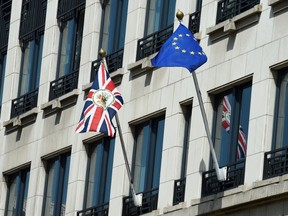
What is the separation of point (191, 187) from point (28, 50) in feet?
45.0

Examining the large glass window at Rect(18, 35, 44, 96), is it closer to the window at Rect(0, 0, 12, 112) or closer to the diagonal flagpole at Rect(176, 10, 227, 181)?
the window at Rect(0, 0, 12, 112)

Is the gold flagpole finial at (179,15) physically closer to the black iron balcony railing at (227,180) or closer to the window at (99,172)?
the black iron balcony railing at (227,180)

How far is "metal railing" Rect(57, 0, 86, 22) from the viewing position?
51.2m

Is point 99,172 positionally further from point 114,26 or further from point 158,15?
Answer: point 158,15

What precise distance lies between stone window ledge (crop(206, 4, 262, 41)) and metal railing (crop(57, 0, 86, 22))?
9.19 meters

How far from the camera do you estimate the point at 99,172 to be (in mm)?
47812

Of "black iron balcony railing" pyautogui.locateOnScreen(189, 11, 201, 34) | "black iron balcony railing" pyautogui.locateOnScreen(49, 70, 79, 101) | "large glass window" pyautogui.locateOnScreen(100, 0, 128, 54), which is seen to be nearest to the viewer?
"black iron balcony railing" pyautogui.locateOnScreen(189, 11, 201, 34)

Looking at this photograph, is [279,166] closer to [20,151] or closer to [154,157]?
[154,157]

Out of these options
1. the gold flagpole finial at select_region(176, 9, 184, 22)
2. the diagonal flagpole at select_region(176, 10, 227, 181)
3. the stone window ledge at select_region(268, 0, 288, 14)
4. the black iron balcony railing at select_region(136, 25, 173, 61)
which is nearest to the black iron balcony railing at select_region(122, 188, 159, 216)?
the diagonal flagpole at select_region(176, 10, 227, 181)

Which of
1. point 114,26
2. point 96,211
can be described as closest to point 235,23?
point 114,26

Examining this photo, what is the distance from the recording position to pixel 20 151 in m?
52.7

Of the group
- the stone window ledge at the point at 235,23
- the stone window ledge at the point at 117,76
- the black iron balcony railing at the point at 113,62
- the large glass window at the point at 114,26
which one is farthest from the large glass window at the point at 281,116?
the large glass window at the point at 114,26

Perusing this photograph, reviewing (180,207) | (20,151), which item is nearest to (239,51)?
(180,207)

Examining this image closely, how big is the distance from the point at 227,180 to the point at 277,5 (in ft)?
15.0
